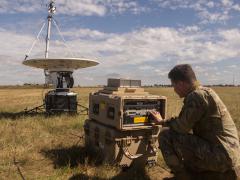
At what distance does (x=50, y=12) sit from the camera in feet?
62.1

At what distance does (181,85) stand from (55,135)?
236 inches

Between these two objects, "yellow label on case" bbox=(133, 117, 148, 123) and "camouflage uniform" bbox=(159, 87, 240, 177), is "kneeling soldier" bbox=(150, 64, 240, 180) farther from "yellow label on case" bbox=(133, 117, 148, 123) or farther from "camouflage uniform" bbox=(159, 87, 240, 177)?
"yellow label on case" bbox=(133, 117, 148, 123)

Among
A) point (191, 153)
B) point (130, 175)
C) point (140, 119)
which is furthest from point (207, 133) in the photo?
point (130, 175)

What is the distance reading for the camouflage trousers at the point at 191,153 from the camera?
5.36 metres

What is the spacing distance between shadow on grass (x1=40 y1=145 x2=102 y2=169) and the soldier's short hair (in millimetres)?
2614

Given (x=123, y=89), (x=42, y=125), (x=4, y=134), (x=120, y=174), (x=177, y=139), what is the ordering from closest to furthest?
1. (x=177, y=139)
2. (x=120, y=174)
3. (x=123, y=89)
4. (x=4, y=134)
5. (x=42, y=125)

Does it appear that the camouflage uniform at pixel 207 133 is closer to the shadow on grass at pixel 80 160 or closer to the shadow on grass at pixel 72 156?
the shadow on grass at pixel 80 160

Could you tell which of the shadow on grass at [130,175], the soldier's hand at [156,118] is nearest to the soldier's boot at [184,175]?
the soldier's hand at [156,118]

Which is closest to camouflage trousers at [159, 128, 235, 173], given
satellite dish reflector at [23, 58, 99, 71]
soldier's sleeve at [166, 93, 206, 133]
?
soldier's sleeve at [166, 93, 206, 133]

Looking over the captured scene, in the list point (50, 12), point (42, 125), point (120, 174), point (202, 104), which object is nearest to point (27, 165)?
point (120, 174)

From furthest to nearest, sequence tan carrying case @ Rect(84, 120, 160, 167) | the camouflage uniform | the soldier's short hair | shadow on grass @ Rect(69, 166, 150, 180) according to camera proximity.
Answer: tan carrying case @ Rect(84, 120, 160, 167) < shadow on grass @ Rect(69, 166, 150, 180) < the soldier's short hair < the camouflage uniform

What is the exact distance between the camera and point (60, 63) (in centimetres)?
1656

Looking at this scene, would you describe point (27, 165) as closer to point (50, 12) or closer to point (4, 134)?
point (4, 134)

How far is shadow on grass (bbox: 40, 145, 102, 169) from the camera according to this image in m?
7.39
